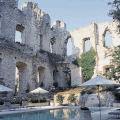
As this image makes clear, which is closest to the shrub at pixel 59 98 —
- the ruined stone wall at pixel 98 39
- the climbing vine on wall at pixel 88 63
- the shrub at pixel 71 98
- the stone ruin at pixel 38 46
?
the shrub at pixel 71 98

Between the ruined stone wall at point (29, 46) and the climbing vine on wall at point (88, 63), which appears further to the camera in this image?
the climbing vine on wall at point (88, 63)

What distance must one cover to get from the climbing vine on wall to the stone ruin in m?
0.57

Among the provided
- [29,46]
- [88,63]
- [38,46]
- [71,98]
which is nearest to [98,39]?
[88,63]

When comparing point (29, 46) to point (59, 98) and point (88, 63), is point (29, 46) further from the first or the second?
point (59, 98)

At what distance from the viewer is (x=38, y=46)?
21953mm

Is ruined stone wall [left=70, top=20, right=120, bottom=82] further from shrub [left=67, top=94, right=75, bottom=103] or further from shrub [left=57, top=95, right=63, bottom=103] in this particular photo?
shrub [left=57, top=95, right=63, bottom=103]

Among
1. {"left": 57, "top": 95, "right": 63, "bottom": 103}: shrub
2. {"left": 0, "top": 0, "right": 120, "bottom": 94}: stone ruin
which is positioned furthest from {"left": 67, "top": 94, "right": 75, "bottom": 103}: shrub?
{"left": 0, "top": 0, "right": 120, "bottom": 94}: stone ruin

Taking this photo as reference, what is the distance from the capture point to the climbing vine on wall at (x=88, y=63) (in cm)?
2206

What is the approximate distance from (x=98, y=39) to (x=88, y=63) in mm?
3791

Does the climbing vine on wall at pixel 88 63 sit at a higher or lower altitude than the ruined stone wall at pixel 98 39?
lower

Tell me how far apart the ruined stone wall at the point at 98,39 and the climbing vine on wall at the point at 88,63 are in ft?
1.72

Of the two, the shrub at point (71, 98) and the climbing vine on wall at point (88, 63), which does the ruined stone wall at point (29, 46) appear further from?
the shrub at point (71, 98)

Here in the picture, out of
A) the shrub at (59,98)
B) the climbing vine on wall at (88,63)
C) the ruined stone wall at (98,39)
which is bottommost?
the shrub at (59,98)

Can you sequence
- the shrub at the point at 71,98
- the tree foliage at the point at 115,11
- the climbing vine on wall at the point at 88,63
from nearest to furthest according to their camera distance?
the tree foliage at the point at 115,11 < the shrub at the point at 71,98 < the climbing vine on wall at the point at 88,63
